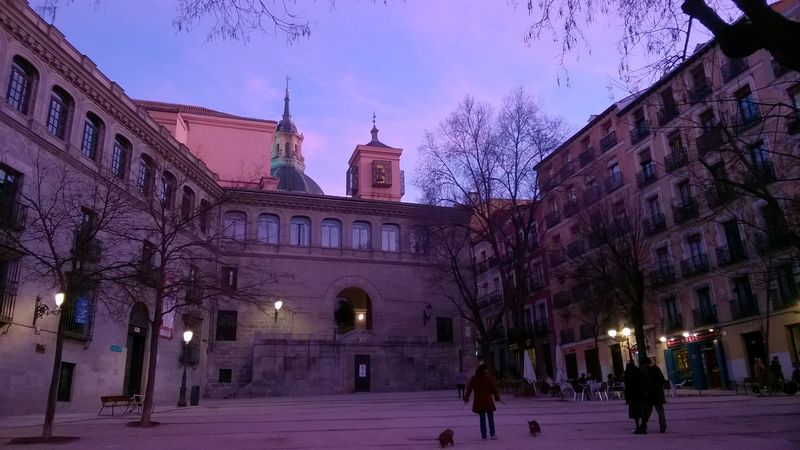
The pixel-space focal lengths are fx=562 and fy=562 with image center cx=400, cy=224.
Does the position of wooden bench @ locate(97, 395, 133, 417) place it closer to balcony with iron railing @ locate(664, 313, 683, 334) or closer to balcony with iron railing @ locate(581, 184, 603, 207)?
balcony with iron railing @ locate(581, 184, 603, 207)

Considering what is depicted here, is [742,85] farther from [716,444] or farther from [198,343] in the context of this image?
[198,343]

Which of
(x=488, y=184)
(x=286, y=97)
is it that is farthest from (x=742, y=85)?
(x=286, y=97)

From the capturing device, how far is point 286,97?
78.9 meters

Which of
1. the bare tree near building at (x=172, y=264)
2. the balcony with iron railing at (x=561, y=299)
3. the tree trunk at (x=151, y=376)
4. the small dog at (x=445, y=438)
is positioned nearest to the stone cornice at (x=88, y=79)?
the bare tree near building at (x=172, y=264)

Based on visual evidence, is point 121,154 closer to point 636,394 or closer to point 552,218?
point 636,394

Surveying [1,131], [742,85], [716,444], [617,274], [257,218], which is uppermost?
[742,85]

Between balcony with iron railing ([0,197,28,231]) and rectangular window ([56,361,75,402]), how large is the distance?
5703mm

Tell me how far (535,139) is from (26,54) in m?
20.4

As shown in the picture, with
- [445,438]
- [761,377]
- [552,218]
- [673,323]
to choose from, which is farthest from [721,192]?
[552,218]

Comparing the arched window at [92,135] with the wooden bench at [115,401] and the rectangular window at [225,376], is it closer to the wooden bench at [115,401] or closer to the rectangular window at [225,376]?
the wooden bench at [115,401]

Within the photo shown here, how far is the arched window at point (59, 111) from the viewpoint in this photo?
21120 millimetres

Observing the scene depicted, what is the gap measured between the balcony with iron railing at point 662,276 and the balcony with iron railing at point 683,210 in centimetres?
264

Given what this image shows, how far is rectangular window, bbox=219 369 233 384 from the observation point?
3272cm

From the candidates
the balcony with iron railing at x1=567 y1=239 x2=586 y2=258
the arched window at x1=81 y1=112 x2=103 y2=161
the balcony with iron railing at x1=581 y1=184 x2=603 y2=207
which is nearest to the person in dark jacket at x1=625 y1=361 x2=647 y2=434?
the balcony with iron railing at x1=581 y1=184 x2=603 y2=207
